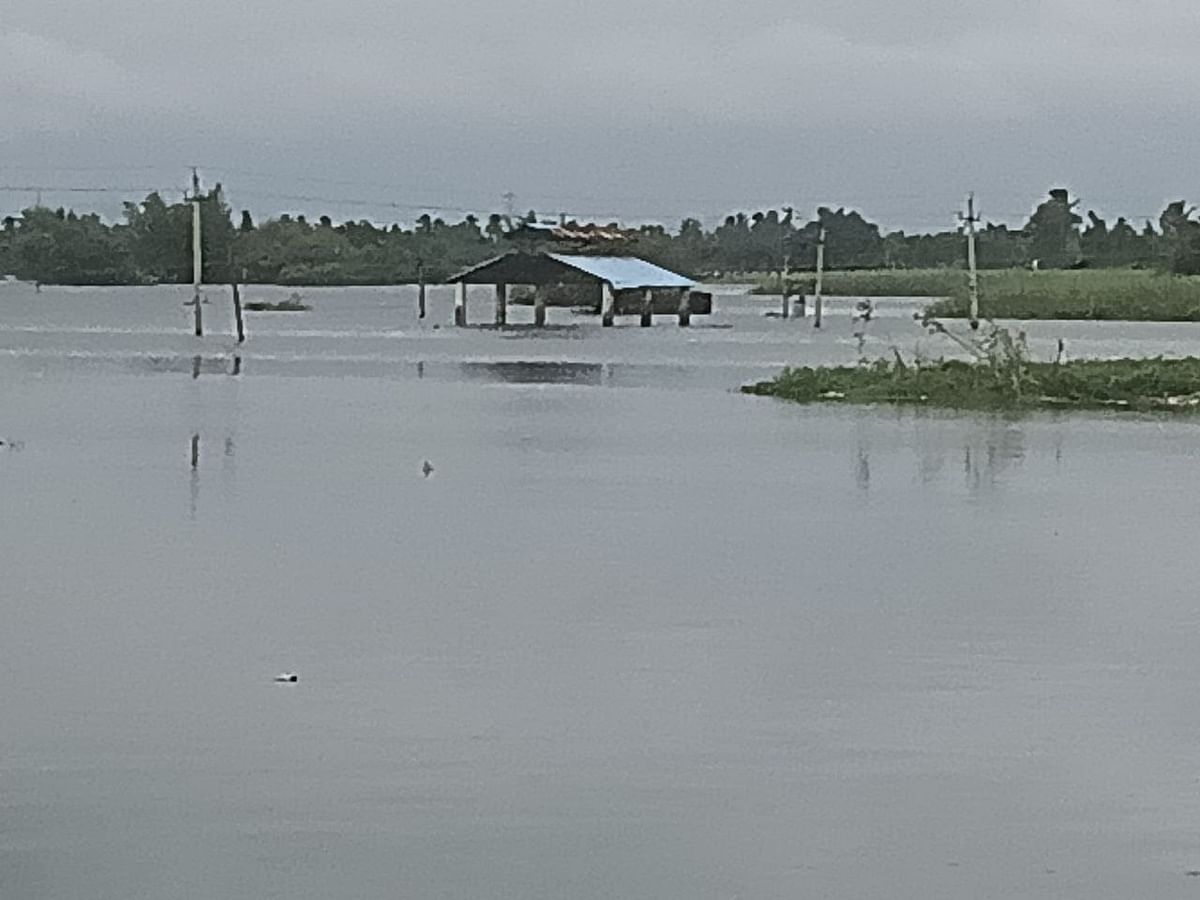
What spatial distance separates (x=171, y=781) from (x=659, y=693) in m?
2.18

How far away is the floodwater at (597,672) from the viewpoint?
676 centimetres

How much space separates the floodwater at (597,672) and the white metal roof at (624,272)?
159ft

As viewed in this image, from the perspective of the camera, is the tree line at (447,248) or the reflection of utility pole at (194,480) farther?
the tree line at (447,248)

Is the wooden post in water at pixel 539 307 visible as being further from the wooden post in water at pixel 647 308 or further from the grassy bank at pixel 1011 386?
the grassy bank at pixel 1011 386

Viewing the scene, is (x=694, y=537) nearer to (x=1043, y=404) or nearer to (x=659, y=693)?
(x=659, y=693)

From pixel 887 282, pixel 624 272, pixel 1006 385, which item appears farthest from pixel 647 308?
pixel 1006 385

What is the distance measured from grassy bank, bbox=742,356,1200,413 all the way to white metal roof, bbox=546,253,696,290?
121 ft

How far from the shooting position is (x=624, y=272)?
7469 centimetres

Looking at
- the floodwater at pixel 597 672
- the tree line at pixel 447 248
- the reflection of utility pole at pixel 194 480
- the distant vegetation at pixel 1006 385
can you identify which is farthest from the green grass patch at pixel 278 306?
the floodwater at pixel 597 672

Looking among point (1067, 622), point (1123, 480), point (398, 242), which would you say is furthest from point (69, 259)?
point (1067, 622)

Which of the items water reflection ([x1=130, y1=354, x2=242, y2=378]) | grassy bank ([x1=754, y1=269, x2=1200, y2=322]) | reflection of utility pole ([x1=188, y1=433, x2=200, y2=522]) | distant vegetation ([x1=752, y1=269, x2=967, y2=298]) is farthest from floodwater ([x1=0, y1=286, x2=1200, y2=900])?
distant vegetation ([x1=752, y1=269, x2=967, y2=298])

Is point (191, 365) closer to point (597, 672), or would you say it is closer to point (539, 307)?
point (539, 307)

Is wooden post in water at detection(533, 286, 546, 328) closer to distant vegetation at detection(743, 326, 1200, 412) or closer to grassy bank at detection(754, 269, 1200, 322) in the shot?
grassy bank at detection(754, 269, 1200, 322)

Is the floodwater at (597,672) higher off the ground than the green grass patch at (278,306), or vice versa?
the floodwater at (597,672)
